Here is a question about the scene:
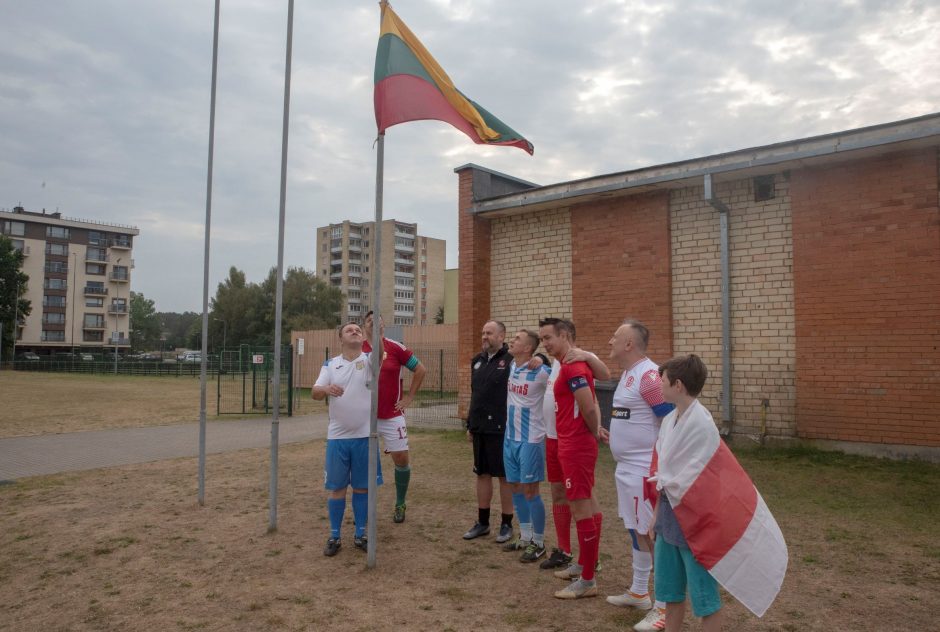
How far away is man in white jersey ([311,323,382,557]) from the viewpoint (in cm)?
561

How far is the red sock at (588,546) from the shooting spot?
4.49m

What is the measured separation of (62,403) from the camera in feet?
73.7

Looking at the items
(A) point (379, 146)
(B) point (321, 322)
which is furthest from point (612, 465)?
(B) point (321, 322)

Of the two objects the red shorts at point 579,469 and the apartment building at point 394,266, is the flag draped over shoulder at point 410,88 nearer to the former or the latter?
the red shorts at point 579,469

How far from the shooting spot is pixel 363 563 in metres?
5.27

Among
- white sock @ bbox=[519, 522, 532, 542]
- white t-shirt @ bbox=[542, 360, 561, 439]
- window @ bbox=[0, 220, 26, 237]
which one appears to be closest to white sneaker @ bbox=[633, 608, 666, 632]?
white t-shirt @ bbox=[542, 360, 561, 439]

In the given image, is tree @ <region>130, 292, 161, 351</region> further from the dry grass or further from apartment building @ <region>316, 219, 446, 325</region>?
the dry grass

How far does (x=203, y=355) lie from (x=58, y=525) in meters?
2.17

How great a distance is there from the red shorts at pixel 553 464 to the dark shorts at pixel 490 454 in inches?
35.2

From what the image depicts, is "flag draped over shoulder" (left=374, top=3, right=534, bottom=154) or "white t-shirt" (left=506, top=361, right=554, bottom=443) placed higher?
"flag draped over shoulder" (left=374, top=3, right=534, bottom=154)

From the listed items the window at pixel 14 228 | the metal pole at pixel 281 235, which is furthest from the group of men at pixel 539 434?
the window at pixel 14 228

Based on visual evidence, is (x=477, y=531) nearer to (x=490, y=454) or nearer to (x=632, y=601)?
(x=490, y=454)

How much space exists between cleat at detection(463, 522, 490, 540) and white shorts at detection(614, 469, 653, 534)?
6.79 feet

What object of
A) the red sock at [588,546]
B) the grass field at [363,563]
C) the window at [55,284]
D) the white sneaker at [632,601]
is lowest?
the grass field at [363,563]
